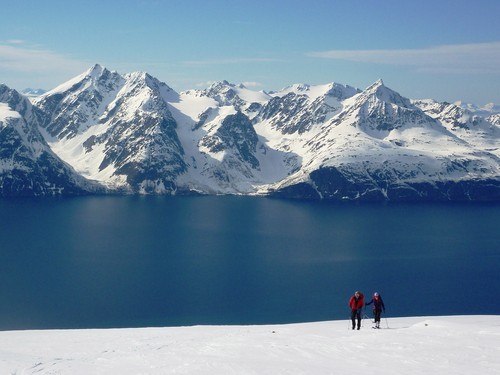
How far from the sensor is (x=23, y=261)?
6954 inches

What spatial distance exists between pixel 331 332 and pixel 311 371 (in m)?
12.5

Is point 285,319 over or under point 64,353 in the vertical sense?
under

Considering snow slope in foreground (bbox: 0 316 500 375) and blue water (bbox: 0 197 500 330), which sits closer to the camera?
snow slope in foreground (bbox: 0 316 500 375)

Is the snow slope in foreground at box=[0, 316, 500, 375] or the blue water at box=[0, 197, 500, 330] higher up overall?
the snow slope in foreground at box=[0, 316, 500, 375]

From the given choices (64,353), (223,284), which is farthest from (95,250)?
(64,353)

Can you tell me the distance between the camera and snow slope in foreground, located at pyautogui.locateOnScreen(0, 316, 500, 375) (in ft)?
113

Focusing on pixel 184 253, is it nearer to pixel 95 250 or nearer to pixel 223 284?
pixel 95 250

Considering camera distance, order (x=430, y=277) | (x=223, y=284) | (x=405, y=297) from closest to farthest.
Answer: (x=405, y=297) → (x=223, y=284) → (x=430, y=277)

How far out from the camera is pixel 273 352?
38062mm

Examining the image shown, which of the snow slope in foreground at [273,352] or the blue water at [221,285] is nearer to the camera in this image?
the snow slope in foreground at [273,352]

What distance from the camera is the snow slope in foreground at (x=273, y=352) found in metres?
34.5

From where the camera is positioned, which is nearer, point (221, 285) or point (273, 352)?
point (273, 352)

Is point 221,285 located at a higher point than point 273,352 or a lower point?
lower

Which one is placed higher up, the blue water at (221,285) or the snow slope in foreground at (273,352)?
the snow slope in foreground at (273,352)
